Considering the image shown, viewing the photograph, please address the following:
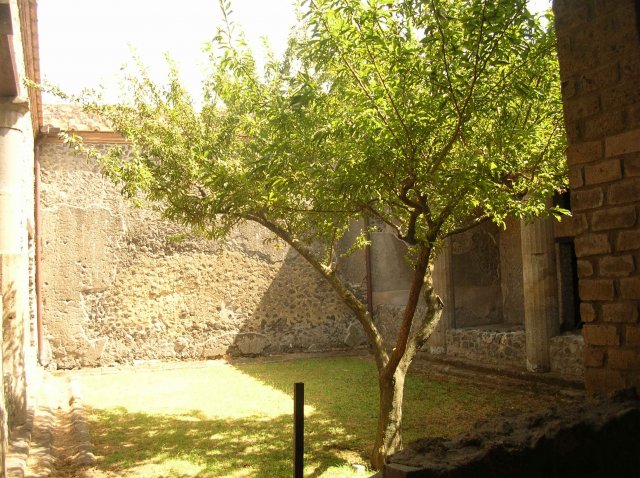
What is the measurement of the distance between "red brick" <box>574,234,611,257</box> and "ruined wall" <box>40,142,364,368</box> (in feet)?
22.8

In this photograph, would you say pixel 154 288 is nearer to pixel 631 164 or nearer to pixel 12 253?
pixel 12 253

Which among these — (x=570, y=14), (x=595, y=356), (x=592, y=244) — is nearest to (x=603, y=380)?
(x=595, y=356)

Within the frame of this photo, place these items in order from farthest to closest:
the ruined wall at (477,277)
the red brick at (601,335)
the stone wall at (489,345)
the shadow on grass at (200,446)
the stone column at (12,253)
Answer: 1. the ruined wall at (477,277)
2. the stone wall at (489,345)
3. the stone column at (12,253)
4. the shadow on grass at (200,446)
5. the red brick at (601,335)

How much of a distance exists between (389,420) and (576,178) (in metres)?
2.76

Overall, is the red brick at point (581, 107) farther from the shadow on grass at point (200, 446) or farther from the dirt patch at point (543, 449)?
the shadow on grass at point (200, 446)

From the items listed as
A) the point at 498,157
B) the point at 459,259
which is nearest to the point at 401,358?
the point at 498,157

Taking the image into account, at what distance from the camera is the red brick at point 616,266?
261 cm

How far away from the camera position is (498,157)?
13.0ft

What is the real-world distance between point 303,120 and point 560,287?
5629 mm

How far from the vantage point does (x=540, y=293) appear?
25.5 ft

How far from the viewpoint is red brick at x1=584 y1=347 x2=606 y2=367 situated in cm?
275

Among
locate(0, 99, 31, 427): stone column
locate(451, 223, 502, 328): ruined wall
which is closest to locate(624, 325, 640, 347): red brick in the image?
locate(0, 99, 31, 427): stone column

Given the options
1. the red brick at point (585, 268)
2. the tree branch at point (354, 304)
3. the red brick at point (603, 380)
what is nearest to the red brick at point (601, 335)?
the red brick at point (603, 380)

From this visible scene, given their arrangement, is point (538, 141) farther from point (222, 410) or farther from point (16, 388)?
point (16, 388)
